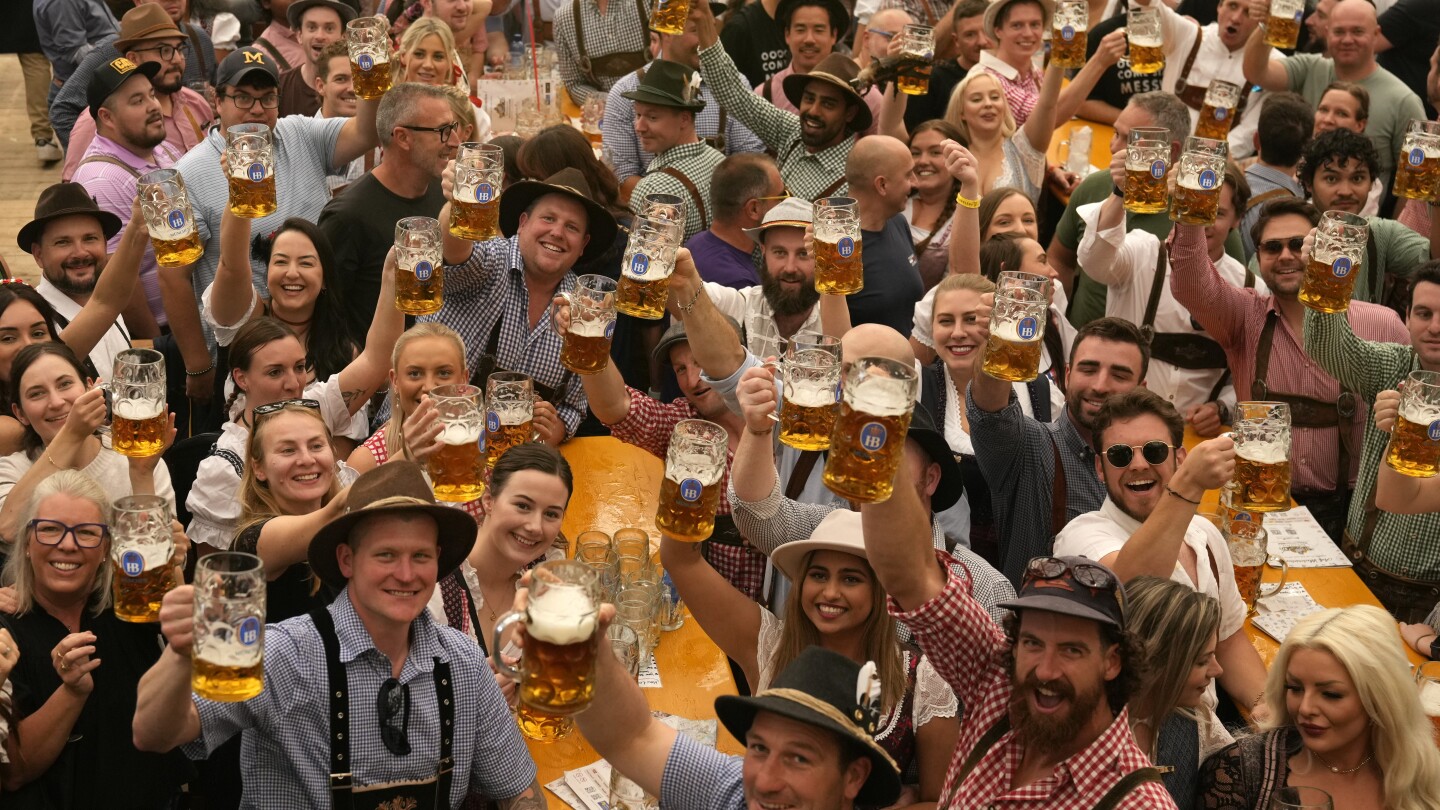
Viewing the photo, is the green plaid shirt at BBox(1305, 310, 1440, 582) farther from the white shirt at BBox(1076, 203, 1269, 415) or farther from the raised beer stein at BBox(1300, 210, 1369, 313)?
the white shirt at BBox(1076, 203, 1269, 415)

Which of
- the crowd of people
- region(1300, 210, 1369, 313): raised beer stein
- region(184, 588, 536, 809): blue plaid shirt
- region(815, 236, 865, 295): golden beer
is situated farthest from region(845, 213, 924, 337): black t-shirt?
region(184, 588, 536, 809): blue plaid shirt

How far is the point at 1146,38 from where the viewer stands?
21.6 ft

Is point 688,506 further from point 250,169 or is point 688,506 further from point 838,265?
point 250,169

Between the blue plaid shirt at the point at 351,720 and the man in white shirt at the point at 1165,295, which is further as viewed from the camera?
the man in white shirt at the point at 1165,295

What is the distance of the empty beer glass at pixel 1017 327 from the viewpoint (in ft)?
14.0

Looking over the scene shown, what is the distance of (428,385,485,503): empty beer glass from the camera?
4.13m

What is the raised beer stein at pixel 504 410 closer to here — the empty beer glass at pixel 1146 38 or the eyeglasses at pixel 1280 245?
the eyeglasses at pixel 1280 245

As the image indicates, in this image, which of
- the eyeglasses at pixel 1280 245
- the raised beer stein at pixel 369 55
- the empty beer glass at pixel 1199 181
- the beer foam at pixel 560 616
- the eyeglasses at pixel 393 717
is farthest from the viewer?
the raised beer stein at pixel 369 55

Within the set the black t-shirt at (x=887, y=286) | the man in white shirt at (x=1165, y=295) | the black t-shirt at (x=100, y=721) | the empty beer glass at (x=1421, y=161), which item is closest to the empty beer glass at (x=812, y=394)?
the black t-shirt at (x=100, y=721)

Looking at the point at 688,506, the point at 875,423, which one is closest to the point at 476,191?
the point at 688,506

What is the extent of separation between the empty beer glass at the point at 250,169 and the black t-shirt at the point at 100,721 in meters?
1.39

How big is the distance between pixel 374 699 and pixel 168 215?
6.49 feet

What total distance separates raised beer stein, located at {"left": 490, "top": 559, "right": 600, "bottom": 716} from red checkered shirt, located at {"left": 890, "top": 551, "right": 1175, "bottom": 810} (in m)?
0.72

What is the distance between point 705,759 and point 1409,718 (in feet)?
5.47
